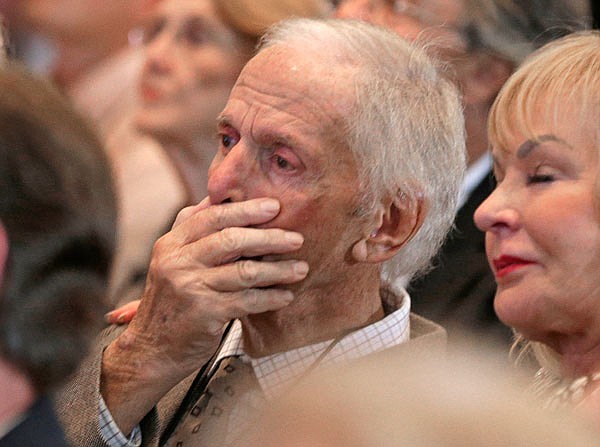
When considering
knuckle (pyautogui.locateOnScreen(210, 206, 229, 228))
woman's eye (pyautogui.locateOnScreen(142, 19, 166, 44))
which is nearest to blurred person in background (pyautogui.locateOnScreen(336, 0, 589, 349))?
woman's eye (pyautogui.locateOnScreen(142, 19, 166, 44))

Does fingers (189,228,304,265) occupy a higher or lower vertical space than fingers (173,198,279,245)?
lower

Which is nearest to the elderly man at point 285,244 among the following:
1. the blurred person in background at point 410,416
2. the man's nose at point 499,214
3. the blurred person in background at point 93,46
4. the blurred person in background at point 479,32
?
the man's nose at point 499,214

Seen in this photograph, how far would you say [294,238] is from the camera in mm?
2102

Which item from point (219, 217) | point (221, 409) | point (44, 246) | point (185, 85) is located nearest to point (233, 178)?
point (219, 217)

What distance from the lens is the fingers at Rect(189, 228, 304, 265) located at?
208cm

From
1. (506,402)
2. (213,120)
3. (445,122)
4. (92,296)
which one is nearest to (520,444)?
(506,402)

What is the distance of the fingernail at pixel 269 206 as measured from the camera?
2.11m

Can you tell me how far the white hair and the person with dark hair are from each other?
872 millimetres

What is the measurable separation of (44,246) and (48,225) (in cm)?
2

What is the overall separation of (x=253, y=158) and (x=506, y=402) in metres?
1.39

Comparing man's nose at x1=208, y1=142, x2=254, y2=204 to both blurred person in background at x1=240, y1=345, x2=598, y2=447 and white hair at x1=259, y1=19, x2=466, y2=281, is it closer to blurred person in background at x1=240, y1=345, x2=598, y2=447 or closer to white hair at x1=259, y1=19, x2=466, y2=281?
white hair at x1=259, y1=19, x2=466, y2=281

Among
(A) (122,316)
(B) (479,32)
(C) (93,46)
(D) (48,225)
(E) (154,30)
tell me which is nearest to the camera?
(D) (48,225)

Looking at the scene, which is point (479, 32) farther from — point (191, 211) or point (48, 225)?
point (48, 225)

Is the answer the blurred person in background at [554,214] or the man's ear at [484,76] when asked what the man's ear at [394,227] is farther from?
the man's ear at [484,76]
